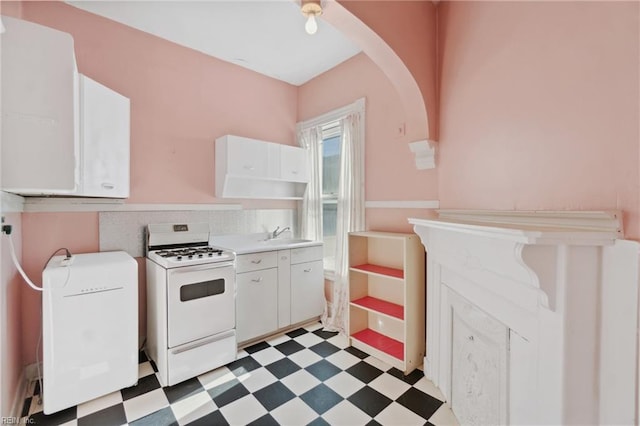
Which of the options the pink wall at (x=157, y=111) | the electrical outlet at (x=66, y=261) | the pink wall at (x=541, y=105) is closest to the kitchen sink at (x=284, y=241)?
the pink wall at (x=157, y=111)

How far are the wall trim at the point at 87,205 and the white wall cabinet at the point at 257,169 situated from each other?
0.48 meters

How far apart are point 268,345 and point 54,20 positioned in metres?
3.27

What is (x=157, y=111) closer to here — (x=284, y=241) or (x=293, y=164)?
(x=293, y=164)

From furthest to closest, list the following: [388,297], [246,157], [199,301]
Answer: [246,157]
[388,297]
[199,301]

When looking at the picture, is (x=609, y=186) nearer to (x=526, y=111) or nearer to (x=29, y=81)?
(x=526, y=111)

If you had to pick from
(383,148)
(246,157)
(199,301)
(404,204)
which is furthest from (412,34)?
(199,301)

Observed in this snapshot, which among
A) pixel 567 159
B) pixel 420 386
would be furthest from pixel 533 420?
pixel 567 159

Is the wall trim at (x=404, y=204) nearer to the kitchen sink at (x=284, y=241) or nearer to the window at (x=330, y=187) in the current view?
the window at (x=330, y=187)

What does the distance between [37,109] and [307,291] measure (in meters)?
2.53

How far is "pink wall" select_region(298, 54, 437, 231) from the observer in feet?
8.07

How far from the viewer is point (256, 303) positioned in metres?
2.70

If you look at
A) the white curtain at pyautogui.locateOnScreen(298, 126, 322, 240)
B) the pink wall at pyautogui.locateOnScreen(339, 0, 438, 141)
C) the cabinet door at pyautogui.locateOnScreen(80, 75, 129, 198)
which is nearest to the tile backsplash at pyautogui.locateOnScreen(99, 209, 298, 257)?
the white curtain at pyautogui.locateOnScreen(298, 126, 322, 240)

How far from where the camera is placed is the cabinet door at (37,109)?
1266 millimetres

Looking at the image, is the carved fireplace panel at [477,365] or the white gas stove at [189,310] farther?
the white gas stove at [189,310]
